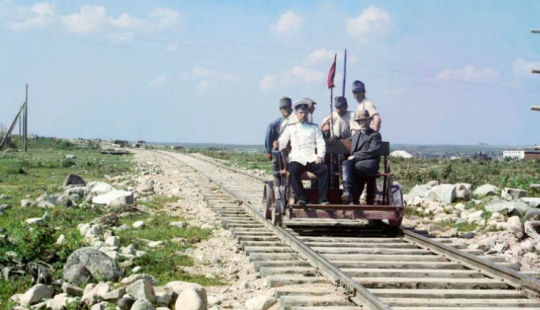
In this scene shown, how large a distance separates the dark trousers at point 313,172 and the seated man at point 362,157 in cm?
28

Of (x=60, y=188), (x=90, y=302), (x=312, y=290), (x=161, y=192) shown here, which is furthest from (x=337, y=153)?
(x=60, y=188)

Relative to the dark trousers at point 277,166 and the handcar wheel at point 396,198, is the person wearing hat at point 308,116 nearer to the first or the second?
the dark trousers at point 277,166

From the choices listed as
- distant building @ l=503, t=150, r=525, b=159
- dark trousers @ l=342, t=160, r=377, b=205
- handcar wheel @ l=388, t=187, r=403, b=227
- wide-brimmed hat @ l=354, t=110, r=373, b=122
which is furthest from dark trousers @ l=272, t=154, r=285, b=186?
distant building @ l=503, t=150, r=525, b=159

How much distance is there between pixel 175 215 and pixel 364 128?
5.01m

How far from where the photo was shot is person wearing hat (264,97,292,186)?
1080 centimetres

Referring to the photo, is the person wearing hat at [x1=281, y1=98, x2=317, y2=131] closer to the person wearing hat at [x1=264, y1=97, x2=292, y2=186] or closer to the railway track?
the person wearing hat at [x1=264, y1=97, x2=292, y2=186]

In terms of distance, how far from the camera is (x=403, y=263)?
7.52 m

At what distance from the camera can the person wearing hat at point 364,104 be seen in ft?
33.8

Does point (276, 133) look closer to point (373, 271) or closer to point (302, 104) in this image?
point (302, 104)

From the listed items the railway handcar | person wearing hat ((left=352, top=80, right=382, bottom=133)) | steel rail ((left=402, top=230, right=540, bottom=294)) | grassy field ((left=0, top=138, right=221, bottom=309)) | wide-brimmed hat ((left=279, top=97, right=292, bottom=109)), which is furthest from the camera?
wide-brimmed hat ((left=279, top=97, right=292, bottom=109))

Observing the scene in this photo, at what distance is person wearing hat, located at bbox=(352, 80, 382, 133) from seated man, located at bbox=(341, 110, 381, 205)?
1.14 feet

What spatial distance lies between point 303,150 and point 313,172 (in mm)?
364

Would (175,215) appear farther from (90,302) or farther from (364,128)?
(90,302)

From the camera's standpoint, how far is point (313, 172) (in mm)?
9930
